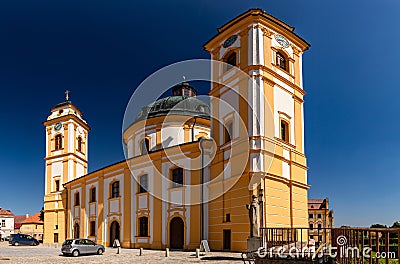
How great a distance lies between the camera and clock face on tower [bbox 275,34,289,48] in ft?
81.5

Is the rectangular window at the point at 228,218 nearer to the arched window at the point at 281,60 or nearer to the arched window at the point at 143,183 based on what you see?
the arched window at the point at 143,183

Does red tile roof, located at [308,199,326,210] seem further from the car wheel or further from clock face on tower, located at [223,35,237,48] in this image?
the car wheel

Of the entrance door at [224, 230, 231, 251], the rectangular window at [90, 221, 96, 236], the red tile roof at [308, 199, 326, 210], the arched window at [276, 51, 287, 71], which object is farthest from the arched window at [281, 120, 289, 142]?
the red tile roof at [308, 199, 326, 210]

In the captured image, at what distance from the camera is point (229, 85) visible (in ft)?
81.3

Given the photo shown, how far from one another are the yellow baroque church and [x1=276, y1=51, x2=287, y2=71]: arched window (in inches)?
2.5

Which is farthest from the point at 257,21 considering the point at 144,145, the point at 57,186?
the point at 57,186

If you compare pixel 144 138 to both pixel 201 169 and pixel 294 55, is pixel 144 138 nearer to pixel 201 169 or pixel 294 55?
pixel 201 169

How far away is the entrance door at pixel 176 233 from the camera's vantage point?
27062 mm

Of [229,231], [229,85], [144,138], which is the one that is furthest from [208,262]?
[144,138]

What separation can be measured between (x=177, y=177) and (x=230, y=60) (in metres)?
8.38

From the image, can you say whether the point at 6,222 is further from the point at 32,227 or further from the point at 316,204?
the point at 316,204

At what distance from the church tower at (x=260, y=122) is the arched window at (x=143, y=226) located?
6.32 meters

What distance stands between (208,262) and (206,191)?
8353mm

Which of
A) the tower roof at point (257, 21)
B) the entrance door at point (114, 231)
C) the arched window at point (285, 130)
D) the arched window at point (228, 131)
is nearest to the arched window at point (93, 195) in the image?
the entrance door at point (114, 231)
